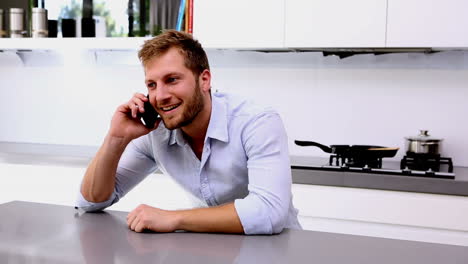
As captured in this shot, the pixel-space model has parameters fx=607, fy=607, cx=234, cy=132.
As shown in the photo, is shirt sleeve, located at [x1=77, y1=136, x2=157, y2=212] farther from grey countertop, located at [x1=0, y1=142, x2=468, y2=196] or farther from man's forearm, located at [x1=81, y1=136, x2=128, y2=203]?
grey countertop, located at [x1=0, y1=142, x2=468, y2=196]

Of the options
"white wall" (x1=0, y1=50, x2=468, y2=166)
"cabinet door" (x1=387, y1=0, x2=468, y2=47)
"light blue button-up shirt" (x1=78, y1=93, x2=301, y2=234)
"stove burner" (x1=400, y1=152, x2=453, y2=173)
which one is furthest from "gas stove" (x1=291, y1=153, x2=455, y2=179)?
"light blue button-up shirt" (x1=78, y1=93, x2=301, y2=234)

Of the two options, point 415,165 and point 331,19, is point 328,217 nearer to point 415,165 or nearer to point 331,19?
point 415,165

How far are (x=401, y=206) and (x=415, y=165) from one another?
1.02ft

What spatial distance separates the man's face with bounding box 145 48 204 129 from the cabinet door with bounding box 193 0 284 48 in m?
1.23

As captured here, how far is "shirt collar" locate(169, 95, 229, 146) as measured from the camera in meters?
1.83

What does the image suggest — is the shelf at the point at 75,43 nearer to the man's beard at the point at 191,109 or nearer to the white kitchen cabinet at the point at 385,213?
the white kitchen cabinet at the point at 385,213

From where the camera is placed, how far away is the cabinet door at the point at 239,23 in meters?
2.94

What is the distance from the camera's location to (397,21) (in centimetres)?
277

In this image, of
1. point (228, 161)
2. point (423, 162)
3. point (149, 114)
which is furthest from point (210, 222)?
point (423, 162)

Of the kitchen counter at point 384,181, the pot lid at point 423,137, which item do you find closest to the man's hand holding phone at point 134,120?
the kitchen counter at point 384,181

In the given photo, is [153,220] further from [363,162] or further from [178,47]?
[363,162]

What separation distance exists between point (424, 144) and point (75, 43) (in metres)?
1.90

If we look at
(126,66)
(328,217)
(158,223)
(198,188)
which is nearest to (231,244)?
(158,223)

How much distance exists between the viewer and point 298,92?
3.35 m
